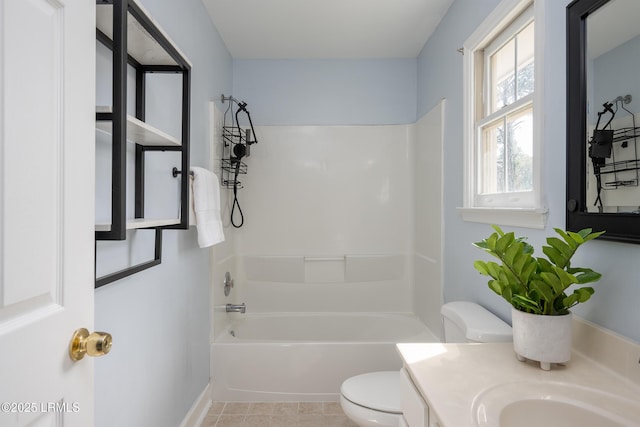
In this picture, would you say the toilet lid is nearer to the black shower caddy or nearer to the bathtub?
the bathtub

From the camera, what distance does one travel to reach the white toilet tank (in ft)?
4.40

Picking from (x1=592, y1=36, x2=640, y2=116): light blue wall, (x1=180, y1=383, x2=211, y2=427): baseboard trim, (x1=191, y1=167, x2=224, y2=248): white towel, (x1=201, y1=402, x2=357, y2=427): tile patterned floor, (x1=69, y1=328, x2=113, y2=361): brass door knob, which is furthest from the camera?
(x1=201, y1=402, x2=357, y2=427): tile patterned floor

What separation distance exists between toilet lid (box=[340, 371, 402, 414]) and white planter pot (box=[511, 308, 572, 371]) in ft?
2.54

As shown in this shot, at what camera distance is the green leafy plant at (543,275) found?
964mm

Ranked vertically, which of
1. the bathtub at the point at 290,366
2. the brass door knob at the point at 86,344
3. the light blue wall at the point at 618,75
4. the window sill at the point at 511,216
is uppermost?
the light blue wall at the point at 618,75

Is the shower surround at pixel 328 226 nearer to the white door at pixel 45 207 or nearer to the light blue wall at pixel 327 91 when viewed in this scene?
the light blue wall at pixel 327 91

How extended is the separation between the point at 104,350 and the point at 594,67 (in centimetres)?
146

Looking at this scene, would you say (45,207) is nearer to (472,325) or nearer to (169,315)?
(169,315)

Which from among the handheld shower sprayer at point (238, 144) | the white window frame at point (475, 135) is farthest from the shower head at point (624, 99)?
the handheld shower sprayer at point (238, 144)

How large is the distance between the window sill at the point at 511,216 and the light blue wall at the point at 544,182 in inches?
1.2

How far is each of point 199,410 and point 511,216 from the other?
2031 mm

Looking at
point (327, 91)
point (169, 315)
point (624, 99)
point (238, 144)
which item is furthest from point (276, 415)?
point (327, 91)

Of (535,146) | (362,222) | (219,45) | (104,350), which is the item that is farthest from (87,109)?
(362,222)

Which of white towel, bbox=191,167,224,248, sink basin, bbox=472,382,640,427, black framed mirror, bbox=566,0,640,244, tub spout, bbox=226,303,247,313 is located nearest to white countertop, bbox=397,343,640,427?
sink basin, bbox=472,382,640,427
